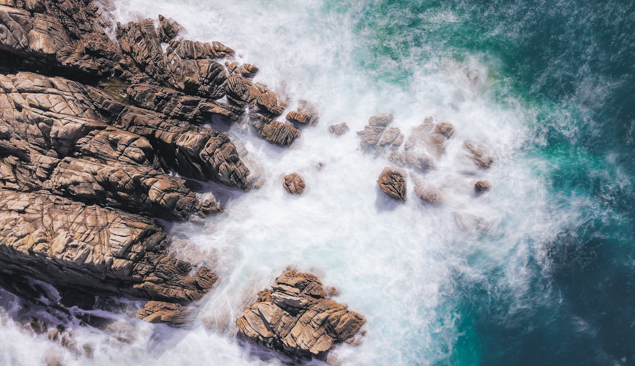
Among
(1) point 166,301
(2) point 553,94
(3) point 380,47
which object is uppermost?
(2) point 553,94

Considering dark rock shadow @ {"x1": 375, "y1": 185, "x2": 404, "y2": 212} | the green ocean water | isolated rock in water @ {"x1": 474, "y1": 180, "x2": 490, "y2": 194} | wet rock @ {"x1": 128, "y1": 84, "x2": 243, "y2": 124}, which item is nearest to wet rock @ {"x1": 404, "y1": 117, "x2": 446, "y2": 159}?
isolated rock in water @ {"x1": 474, "y1": 180, "x2": 490, "y2": 194}

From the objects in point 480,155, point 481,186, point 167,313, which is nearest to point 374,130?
point 480,155

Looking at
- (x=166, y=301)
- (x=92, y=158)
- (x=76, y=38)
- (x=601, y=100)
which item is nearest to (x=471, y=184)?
(x=601, y=100)

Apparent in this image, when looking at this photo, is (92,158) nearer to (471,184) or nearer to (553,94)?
(471,184)

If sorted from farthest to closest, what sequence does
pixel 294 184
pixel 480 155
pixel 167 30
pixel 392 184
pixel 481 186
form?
pixel 167 30 < pixel 294 184 < pixel 480 155 < pixel 392 184 < pixel 481 186

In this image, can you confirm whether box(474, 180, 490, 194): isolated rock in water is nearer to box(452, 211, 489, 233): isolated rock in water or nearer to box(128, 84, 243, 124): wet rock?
box(452, 211, 489, 233): isolated rock in water

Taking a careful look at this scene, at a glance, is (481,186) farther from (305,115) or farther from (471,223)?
(305,115)

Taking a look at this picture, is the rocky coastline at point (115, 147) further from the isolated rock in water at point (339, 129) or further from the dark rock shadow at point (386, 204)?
the dark rock shadow at point (386, 204)

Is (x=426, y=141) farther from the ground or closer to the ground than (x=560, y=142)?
closer to the ground
